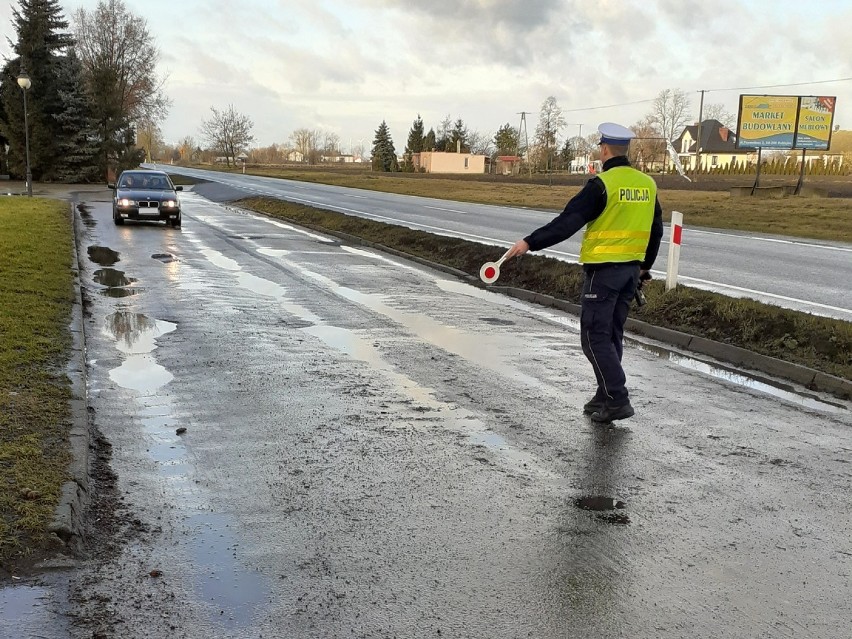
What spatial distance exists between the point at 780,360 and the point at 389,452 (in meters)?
4.43

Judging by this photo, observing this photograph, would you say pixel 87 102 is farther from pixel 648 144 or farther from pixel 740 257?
pixel 648 144

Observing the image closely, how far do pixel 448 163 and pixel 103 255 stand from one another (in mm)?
102379

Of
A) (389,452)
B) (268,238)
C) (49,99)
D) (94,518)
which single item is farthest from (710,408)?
(49,99)

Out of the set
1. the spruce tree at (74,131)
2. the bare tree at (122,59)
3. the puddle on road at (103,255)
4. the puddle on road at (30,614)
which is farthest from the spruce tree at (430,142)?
the puddle on road at (30,614)

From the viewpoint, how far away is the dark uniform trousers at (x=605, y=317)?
224 inches

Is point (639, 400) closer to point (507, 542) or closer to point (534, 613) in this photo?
→ point (507, 542)

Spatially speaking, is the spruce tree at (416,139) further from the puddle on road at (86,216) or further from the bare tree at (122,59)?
the puddle on road at (86,216)

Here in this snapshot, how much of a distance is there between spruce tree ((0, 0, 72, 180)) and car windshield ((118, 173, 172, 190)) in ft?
86.6

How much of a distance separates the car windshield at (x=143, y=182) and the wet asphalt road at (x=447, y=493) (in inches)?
577

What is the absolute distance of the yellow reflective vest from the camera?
5641 millimetres

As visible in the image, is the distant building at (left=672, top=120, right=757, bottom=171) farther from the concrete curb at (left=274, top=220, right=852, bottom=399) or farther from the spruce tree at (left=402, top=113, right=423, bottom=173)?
the concrete curb at (left=274, top=220, right=852, bottom=399)

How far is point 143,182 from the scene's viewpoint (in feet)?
73.3

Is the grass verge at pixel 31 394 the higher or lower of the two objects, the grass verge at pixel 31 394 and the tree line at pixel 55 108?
the lower

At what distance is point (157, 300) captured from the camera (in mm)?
10359
